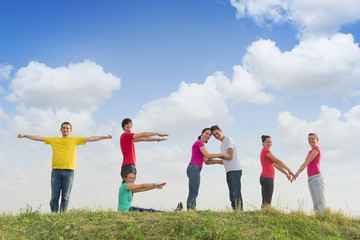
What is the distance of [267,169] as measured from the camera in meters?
11.5

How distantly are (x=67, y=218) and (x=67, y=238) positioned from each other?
1.11 meters

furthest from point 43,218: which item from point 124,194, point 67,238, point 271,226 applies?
point 271,226

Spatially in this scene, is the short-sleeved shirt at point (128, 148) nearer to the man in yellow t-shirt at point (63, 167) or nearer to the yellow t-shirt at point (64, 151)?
the man in yellow t-shirt at point (63, 167)

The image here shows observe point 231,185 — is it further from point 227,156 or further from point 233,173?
point 227,156

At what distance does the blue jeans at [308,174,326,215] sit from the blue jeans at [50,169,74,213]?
25.9 ft

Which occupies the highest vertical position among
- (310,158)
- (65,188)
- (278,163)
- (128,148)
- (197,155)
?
(128,148)

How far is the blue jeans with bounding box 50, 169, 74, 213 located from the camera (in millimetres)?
11380

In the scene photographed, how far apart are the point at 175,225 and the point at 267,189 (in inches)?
141

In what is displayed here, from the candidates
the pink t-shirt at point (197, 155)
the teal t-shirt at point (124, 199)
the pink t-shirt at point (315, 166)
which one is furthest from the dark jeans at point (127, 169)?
the pink t-shirt at point (315, 166)

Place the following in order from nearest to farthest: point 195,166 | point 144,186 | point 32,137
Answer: point 144,186 → point 195,166 → point 32,137

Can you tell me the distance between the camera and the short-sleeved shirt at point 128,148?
36.2 feet

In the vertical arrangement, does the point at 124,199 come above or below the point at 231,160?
below

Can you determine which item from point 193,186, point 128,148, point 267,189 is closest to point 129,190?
point 128,148

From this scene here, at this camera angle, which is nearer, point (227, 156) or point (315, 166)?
point (227, 156)
